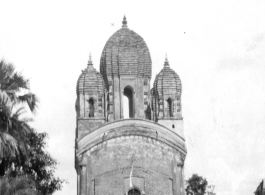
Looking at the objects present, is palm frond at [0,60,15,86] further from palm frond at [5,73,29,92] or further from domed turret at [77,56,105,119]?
A: domed turret at [77,56,105,119]

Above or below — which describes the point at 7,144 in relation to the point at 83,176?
below

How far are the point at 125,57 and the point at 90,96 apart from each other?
3222 mm

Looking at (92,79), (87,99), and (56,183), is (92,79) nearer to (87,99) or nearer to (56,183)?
(87,99)

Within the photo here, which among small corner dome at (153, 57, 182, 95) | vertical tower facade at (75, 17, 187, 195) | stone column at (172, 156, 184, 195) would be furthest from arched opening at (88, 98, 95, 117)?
stone column at (172, 156, 184, 195)

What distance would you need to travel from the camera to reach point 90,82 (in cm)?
3403

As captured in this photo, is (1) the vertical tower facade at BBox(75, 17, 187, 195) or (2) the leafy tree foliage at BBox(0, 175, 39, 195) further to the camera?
(1) the vertical tower facade at BBox(75, 17, 187, 195)

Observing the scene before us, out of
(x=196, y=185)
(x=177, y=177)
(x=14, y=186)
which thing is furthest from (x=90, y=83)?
(x=14, y=186)

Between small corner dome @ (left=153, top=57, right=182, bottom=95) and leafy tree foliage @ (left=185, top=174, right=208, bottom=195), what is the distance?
12.7 metres

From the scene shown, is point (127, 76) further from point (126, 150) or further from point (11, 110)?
point (11, 110)

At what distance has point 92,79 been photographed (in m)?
34.1

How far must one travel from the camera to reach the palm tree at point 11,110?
16.5m

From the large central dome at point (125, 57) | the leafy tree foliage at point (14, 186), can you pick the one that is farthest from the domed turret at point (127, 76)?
the leafy tree foliage at point (14, 186)

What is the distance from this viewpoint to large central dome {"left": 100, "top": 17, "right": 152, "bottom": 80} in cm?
3550

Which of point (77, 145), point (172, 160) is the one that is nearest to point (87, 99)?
point (77, 145)
